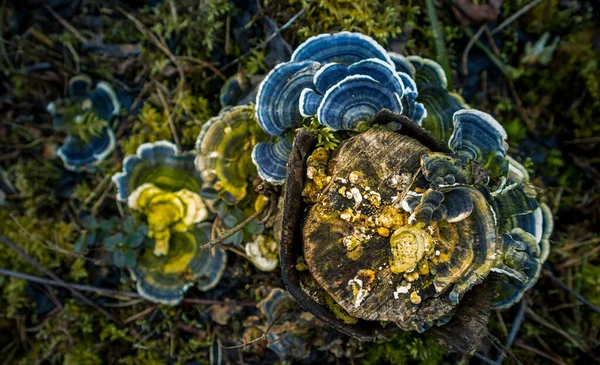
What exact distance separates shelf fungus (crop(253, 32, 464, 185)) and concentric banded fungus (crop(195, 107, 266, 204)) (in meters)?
0.35

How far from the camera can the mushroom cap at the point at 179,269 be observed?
10.5 ft

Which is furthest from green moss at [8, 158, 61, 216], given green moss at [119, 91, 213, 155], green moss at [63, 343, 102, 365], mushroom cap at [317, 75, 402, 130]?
mushroom cap at [317, 75, 402, 130]

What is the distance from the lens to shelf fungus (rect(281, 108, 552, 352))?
6.71 feet

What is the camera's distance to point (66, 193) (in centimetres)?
391

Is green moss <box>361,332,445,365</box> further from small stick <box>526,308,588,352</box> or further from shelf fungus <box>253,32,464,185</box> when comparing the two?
shelf fungus <box>253,32,464,185</box>

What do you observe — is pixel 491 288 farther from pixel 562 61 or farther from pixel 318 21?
pixel 562 61

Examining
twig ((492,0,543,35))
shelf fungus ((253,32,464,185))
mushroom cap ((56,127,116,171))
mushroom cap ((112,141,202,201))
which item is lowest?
mushroom cap ((56,127,116,171))

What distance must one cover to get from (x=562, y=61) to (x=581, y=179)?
104 centimetres

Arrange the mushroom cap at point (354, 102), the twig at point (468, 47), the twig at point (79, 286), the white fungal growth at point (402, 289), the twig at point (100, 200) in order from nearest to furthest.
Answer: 1. the white fungal growth at point (402, 289)
2. the mushroom cap at point (354, 102)
3. the twig at point (79, 286)
4. the twig at point (468, 47)
5. the twig at point (100, 200)

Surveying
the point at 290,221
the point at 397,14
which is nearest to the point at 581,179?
the point at 397,14

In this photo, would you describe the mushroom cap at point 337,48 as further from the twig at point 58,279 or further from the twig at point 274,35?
the twig at point 58,279

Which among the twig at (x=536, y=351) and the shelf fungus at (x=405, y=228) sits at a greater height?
the shelf fungus at (x=405, y=228)

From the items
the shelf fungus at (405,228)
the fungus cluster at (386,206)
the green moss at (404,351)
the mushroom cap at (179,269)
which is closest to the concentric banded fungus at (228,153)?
the mushroom cap at (179,269)

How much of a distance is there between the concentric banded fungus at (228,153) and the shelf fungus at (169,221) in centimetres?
29
